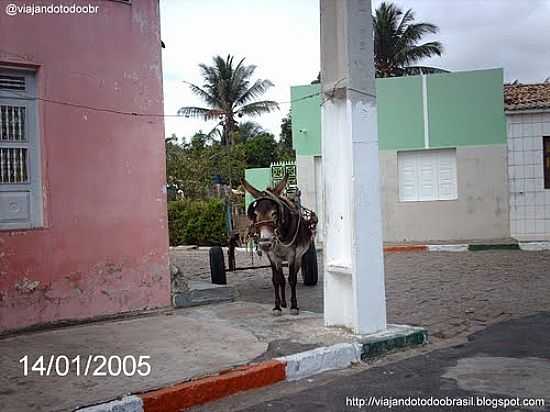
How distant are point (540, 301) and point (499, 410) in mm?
5459

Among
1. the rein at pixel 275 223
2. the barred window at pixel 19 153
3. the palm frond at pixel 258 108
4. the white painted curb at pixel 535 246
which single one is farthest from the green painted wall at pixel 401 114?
the palm frond at pixel 258 108

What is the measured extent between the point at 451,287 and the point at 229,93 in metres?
30.2

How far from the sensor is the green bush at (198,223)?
74.4 ft

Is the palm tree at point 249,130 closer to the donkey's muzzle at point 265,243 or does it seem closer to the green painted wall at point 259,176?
the green painted wall at point 259,176

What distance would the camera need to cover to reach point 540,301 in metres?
10.1

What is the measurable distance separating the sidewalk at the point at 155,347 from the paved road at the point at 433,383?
55 centimetres

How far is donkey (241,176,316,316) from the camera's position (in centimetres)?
813

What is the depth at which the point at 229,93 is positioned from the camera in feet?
132

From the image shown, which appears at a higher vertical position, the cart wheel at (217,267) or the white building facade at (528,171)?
the white building facade at (528,171)

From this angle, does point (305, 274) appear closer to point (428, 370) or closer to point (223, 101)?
point (428, 370)

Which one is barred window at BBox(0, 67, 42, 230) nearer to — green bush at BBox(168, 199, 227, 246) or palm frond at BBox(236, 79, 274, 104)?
green bush at BBox(168, 199, 227, 246)

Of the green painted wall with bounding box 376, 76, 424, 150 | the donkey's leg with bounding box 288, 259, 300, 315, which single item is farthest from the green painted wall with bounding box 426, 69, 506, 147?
the donkey's leg with bounding box 288, 259, 300, 315

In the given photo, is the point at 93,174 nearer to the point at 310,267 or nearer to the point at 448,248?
the point at 310,267

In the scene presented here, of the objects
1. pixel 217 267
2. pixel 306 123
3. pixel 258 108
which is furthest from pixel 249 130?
pixel 217 267
